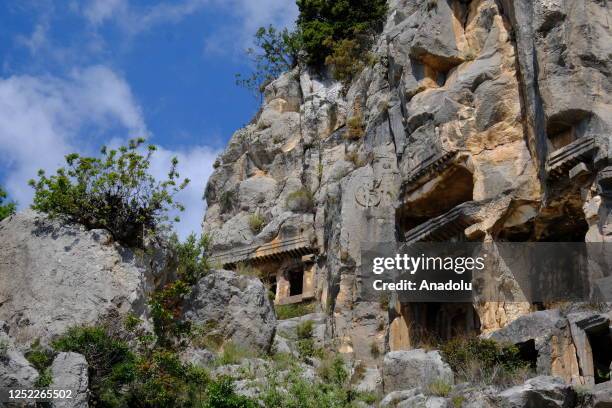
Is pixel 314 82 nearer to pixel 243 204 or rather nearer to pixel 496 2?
pixel 243 204

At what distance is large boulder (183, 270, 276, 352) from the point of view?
1892 cm

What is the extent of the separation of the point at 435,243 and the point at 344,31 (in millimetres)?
13724

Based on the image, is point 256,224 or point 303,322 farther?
point 256,224

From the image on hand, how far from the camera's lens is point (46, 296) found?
17031 mm

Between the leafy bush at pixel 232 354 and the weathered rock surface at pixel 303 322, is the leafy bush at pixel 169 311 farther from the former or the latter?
the weathered rock surface at pixel 303 322

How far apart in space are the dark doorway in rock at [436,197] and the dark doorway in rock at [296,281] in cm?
734

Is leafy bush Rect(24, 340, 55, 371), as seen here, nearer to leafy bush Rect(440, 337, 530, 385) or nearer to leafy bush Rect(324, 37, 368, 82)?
leafy bush Rect(440, 337, 530, 385)

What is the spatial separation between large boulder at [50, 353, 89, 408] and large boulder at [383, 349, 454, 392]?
5419 mm

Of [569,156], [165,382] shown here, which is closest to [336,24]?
[569,156]

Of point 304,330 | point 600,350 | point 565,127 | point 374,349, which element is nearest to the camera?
point 600,350

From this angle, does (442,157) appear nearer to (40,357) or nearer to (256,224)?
(40,357)

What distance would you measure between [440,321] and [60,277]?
9.60 meters

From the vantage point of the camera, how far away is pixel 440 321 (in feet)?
76.3

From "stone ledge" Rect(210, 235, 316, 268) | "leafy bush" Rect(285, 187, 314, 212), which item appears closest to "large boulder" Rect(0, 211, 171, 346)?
"stone ledge" Rect(210, 235, 316, 268)
